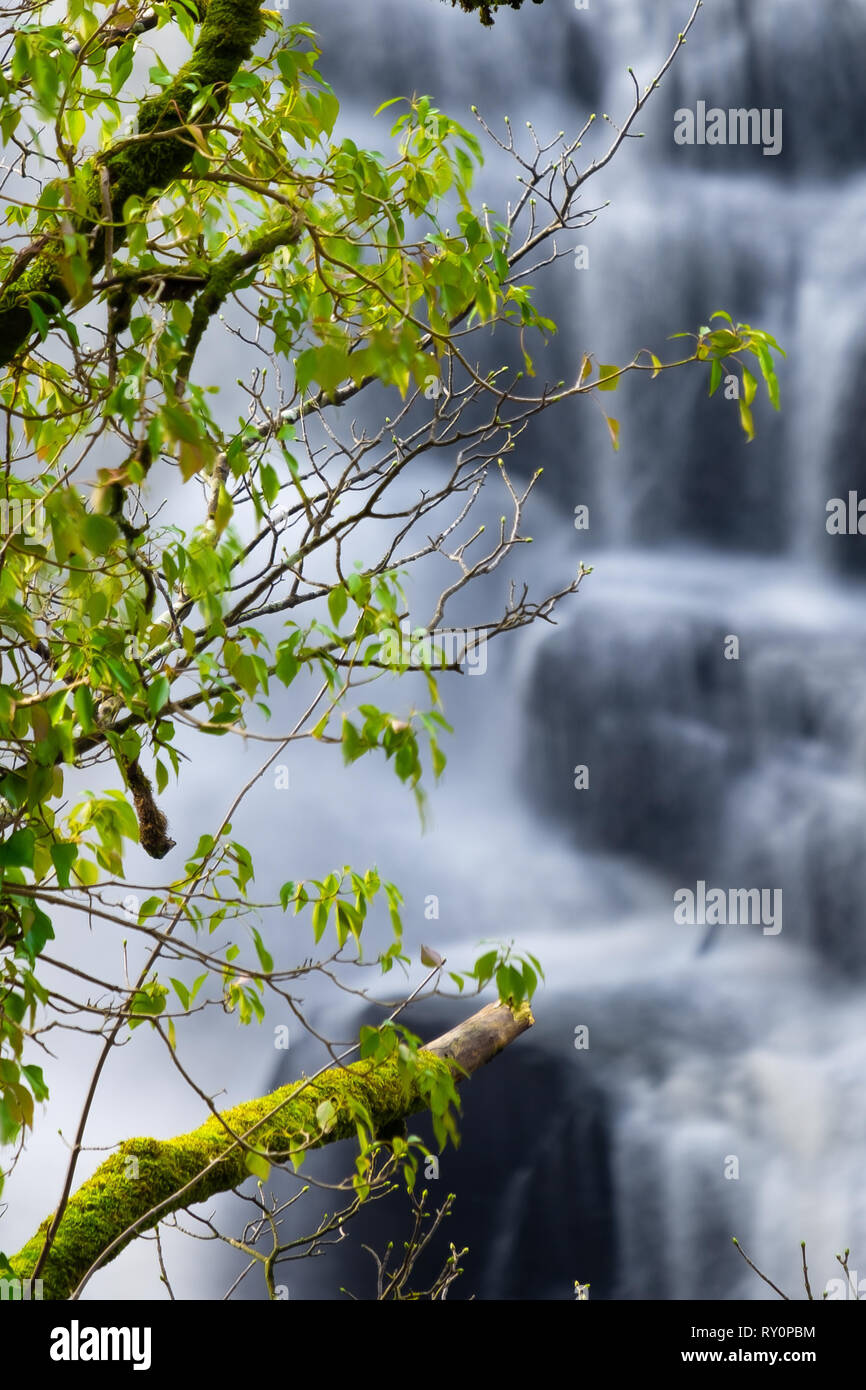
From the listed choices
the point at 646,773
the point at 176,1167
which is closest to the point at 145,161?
the point at 176,1167

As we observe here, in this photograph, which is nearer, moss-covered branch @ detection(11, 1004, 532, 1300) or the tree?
the tree

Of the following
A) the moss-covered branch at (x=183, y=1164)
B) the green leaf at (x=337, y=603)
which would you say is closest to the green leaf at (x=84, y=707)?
the green leaf at (x=337, y=603)

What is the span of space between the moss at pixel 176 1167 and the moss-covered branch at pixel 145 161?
1.20 metres

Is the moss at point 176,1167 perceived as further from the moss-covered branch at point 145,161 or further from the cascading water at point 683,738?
the cascading water at point 683,738

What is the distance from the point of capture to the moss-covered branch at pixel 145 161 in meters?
1.49

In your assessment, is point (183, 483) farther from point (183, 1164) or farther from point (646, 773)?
point (646, 773)

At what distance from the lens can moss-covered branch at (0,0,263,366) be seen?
58.6 inches

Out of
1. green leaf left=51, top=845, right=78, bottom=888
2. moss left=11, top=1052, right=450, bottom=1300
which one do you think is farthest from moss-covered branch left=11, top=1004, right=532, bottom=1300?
green leaf left=51, top=845, right=78, bottom=888

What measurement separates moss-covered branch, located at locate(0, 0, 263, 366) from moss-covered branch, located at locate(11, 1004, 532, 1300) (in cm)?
114

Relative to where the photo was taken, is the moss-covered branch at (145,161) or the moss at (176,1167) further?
the moss at (176,1167)

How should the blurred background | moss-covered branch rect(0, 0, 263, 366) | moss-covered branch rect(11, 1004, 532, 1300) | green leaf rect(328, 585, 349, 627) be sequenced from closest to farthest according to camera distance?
green leaf rect(328, 585, 349, 627)
moss-covered branch rect(0, 0, 263, 366)
moss-covered branch rect(11, 1004, 532, 1300)
the blurred background

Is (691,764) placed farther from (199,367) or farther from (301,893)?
(301,893)

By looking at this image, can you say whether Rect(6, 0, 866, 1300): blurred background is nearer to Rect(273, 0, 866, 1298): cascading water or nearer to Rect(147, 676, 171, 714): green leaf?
Rect(273, 0, 866, 1298): cascading water
